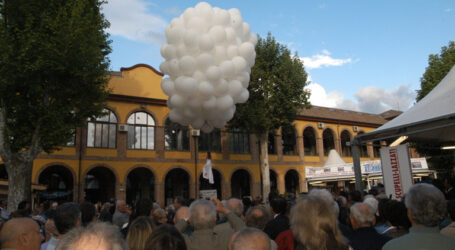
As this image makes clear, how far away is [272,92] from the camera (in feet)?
67.5

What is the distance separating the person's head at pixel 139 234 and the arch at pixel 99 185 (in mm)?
20711

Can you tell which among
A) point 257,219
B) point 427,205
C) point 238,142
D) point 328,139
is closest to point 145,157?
point 238,142

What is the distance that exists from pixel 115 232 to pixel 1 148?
11668 mm

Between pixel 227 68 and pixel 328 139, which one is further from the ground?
pixel 328 139

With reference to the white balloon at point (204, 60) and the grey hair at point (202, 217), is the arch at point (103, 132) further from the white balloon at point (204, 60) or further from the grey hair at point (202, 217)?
the grey hair at point (202, 217)

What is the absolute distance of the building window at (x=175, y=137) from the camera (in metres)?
23.6

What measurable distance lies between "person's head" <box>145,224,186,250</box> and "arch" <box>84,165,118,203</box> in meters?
21.9

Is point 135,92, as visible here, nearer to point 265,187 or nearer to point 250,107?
point 250,107

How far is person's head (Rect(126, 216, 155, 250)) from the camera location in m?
3.00

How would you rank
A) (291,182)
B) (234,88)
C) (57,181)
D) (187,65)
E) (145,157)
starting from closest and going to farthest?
(187,65)
(234,88)
(145,157)
(57,181)
(291,182)

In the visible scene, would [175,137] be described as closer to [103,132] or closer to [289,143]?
[103,132]

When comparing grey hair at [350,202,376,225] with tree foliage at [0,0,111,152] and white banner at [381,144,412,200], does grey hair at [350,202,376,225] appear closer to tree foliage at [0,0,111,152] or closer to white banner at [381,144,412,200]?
white banner at [381,144,412,200]

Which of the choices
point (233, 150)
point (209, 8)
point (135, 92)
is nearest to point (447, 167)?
point (233, 150)

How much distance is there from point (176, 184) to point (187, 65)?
19850 mm
